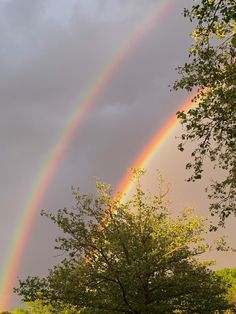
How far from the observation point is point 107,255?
20.1 meters

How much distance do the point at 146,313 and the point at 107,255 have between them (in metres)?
2.79

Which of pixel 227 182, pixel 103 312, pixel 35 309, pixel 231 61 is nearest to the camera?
pixel 231 61

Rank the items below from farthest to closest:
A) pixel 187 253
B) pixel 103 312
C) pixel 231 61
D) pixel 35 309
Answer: pixel 35 309 < pixel 187 253 < pixel 103 312 < pixel 231 61

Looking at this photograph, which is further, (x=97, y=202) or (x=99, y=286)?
(x=97, y=202)

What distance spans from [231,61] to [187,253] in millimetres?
10130

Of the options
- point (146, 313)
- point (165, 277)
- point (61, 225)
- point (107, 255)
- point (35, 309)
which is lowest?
point (146, 313)

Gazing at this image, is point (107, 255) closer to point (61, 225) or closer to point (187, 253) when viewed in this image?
point (61, 225)

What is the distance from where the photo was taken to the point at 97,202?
21469mm

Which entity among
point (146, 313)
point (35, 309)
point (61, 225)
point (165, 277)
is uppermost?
point (35, 309)

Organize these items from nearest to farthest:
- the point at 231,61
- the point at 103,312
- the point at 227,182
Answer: the point at 231,61, the point at 227,182, the point at 103,312

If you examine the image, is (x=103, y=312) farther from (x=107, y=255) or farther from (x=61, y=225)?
(x=61, y=225)

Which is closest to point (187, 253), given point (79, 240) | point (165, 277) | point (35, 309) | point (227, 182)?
point (165, 277)

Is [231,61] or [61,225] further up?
[61,225]

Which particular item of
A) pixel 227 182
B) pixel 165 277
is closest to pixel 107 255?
pixel 165 277
